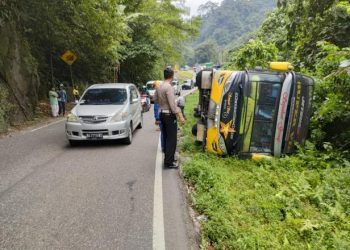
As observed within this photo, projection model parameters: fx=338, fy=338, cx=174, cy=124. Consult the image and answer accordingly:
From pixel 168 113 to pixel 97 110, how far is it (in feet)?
9.95

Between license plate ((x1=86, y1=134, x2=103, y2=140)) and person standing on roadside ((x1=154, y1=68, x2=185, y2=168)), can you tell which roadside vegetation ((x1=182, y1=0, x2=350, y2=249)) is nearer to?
person standing on roadside ((x1=154, y1=68, x2=185, y2=168))

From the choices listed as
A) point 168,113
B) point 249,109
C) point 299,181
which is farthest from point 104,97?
point 299,181

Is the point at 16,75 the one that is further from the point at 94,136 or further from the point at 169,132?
the point at 169,132

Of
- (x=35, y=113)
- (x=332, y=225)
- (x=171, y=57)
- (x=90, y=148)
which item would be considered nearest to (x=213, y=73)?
(x=90, y=148)

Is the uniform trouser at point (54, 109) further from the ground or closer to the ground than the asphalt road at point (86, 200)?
closer to the ground

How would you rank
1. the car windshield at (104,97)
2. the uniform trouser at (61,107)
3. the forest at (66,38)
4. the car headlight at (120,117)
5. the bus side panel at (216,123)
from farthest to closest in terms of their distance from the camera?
the uniform trouser at (61,107), the forest at (66,38), the car windshield at (104,97), the car headlight at (120,117), the bus side panel at (216,123)

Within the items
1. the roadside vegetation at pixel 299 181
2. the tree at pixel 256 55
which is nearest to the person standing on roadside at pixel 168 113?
the roadside vegetation at pixel 299 181

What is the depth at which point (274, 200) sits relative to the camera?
497cm

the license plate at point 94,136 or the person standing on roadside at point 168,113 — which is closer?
the person standing on roadside at point 168,113

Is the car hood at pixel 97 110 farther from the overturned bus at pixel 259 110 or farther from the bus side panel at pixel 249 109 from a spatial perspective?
the bus side panel at pixel 249 109

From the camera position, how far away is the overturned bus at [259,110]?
7156 mm

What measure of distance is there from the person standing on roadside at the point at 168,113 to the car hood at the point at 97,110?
2.48 m

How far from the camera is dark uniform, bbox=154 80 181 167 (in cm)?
668

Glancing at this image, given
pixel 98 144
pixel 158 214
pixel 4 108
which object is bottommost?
pixel 98 144
